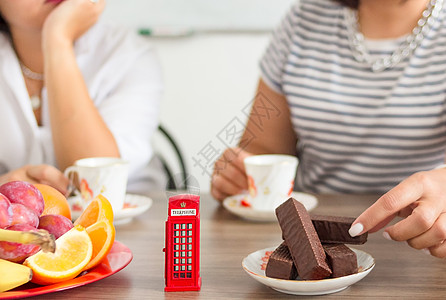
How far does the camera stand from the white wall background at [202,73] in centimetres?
255

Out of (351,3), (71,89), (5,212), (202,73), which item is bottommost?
(202,73)

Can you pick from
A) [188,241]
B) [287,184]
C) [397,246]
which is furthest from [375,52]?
[188,241]

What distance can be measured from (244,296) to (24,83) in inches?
40.8

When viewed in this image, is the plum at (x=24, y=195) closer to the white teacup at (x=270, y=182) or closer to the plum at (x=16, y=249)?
the plum at (x=16, y=249)

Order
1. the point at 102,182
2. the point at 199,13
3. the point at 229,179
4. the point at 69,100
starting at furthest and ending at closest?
the point at 199,13, the point at 69,100, the point at 229,179, the point at 102,182

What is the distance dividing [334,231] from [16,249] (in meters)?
0.39

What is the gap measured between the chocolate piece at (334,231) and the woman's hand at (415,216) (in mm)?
10

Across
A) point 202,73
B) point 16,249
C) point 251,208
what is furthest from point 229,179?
point 202,73

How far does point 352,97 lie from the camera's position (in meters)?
1.36

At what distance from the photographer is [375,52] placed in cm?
136

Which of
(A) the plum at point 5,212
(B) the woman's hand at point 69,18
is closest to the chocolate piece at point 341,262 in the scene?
(A) the plum at point 5,212

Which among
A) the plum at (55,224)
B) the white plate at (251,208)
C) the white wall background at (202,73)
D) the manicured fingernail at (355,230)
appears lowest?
the white wall background at (202,73)

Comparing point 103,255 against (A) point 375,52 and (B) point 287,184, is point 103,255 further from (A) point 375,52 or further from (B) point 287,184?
(A) point 375,52

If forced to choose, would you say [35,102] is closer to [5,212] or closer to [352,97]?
[352,97]
